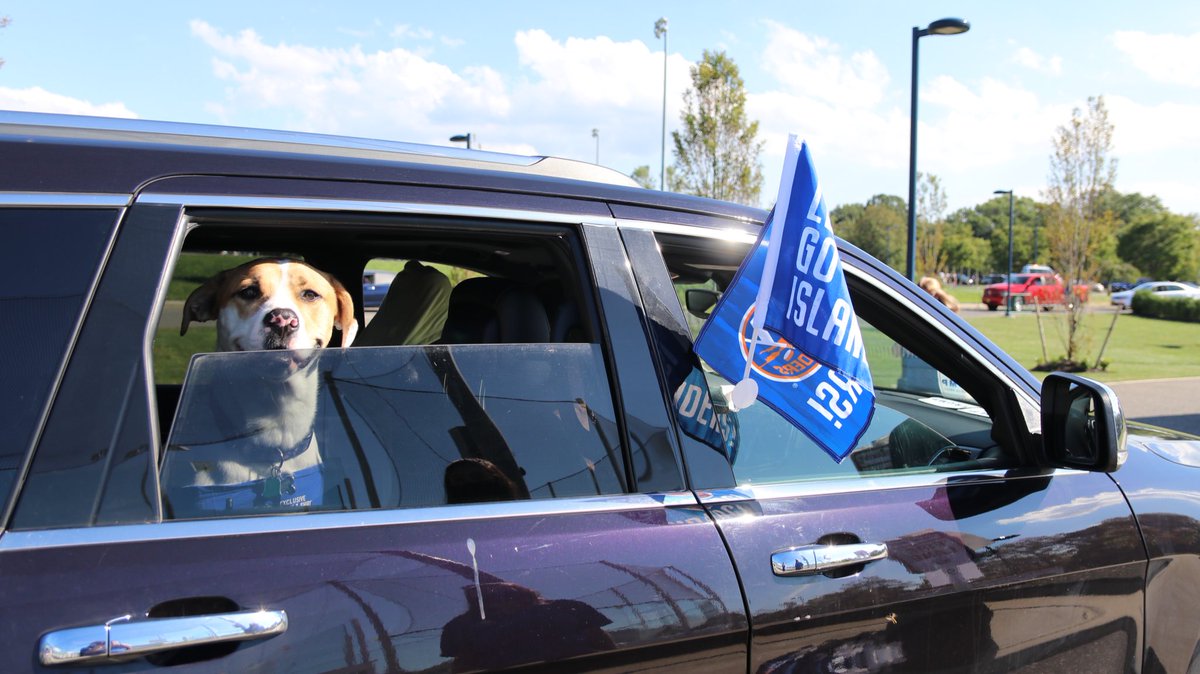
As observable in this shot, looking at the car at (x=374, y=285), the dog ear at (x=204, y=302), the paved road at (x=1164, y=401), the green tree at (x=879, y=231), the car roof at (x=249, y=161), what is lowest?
the paved road at (x=1164, y=401)

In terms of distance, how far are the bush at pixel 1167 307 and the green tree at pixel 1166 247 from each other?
124 feet

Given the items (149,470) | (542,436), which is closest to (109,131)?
(149,470)

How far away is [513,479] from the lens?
1623mm

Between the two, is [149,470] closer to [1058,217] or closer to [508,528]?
[508,528]

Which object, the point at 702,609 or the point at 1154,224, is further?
the point at 1154,224

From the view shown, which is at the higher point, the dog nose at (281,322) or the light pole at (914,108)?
the light pole at (914,108)

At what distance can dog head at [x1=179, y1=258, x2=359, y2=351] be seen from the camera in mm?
2119

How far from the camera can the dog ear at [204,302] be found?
2.39 metres

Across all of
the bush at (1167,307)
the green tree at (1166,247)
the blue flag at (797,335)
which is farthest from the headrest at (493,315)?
the green tree at (1166,247)

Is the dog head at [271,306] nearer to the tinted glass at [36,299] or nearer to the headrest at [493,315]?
the headrest at [493,315]

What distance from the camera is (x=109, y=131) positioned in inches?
59.5

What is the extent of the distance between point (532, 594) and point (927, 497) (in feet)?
3.21

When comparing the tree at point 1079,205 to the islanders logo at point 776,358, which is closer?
the islanders logo at point 776,358

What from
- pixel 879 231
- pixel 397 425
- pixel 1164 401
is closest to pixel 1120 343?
pixel 1164 401
